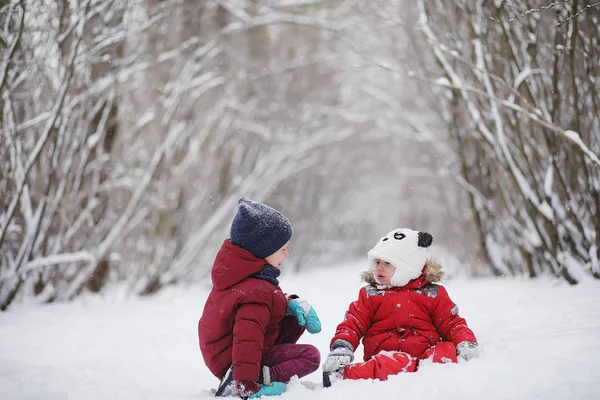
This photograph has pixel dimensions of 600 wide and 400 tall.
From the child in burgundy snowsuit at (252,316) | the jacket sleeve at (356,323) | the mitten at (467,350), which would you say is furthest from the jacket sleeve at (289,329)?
the mitten at (467,350)

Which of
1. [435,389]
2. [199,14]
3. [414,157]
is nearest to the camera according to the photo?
[435,389]

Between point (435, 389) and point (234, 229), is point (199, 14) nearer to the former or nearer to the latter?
point (234, 229)

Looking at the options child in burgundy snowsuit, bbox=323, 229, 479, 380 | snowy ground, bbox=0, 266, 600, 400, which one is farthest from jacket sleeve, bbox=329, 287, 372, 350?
snowy ground, bbox=0, 266, 600, 400

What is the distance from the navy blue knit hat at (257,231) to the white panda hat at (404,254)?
447mm

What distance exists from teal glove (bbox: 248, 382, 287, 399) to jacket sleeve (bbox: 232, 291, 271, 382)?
0.06m

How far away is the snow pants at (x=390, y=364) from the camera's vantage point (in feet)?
7.54

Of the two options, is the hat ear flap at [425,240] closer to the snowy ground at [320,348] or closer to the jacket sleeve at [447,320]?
the jacket sleeve at [447,320]

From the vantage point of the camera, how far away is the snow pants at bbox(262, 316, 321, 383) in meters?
2.43

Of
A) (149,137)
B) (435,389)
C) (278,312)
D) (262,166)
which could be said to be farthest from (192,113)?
(435,389)

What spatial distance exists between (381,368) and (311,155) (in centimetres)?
819

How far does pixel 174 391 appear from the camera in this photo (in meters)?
2.67

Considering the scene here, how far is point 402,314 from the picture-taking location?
2529 mm

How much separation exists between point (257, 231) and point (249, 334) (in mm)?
469

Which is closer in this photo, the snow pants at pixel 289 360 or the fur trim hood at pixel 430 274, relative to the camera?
the snow pants at pixel 289 360
